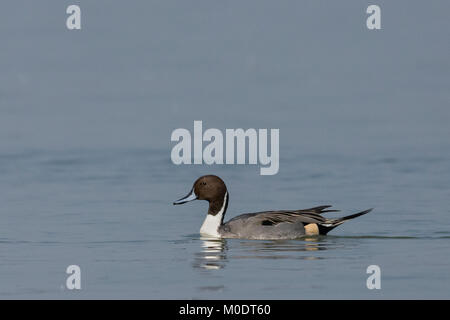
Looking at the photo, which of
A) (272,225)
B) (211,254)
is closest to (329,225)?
(272,225)

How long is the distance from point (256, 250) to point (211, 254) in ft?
1.89

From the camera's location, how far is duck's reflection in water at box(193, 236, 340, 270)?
13.8m

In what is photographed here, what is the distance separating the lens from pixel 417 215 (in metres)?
17.7

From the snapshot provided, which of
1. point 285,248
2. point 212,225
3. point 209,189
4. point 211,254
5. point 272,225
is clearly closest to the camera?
point 211,254

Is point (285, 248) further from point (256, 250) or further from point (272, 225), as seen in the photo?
point (272, 225)

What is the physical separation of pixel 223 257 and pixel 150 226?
9.50ft

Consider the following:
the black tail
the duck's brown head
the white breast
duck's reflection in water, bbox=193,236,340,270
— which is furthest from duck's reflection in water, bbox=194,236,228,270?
the black tail

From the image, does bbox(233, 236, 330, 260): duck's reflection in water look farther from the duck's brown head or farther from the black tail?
the duck's brown head

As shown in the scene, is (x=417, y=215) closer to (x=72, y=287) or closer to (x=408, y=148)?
(x=72, y=287)

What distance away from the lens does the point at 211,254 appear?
14406mm

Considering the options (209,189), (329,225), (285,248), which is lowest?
(285,248)

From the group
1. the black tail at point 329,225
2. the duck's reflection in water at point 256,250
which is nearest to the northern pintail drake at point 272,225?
the black tail at point 329,225
